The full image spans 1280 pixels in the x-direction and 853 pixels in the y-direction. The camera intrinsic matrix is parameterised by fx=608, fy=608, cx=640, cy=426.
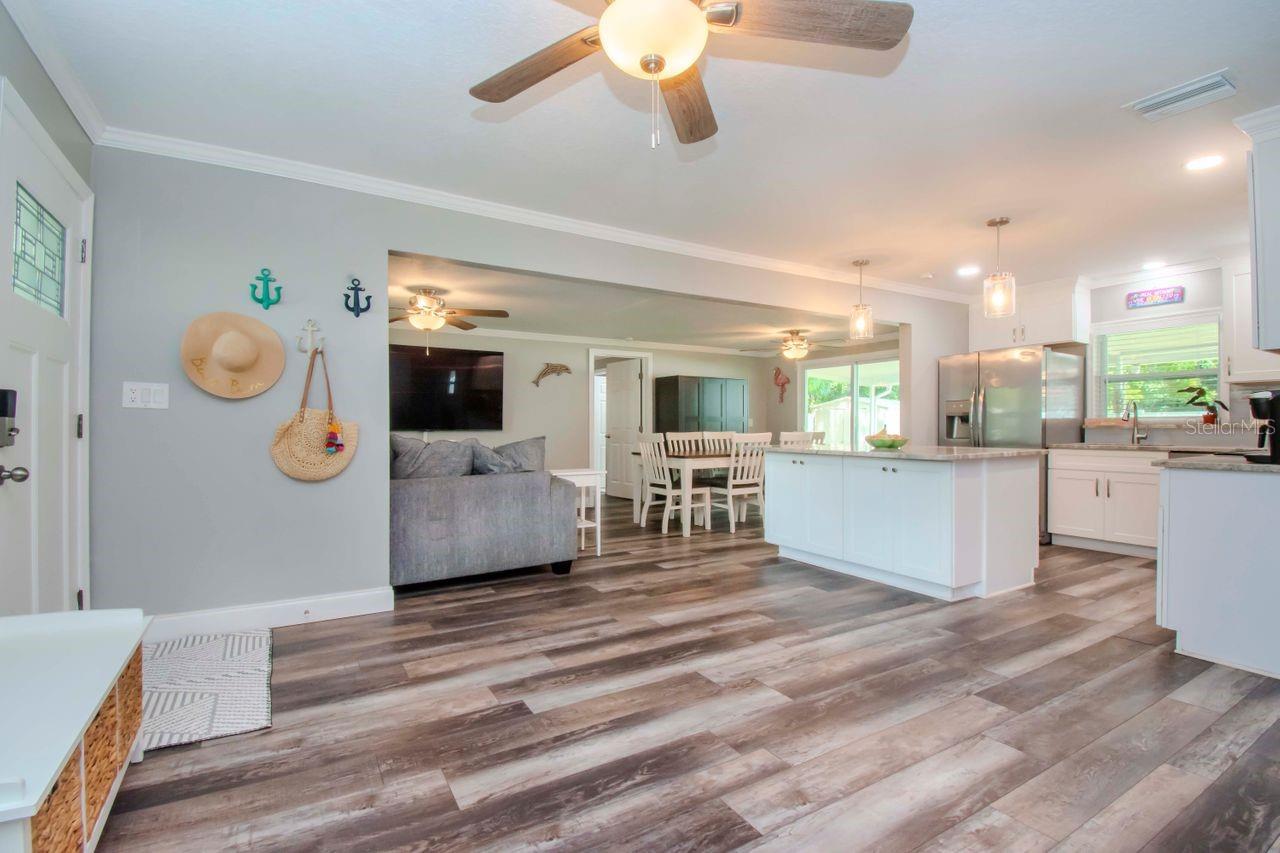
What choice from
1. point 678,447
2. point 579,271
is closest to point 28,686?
point 579,271

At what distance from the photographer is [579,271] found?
4.00 m

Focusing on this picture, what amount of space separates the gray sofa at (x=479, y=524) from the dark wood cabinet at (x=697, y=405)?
4402 millimetres

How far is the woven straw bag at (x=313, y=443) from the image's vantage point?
3.06m

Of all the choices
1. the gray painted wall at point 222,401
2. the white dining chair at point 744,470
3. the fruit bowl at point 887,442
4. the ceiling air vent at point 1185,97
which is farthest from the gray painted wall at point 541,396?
the ceiling air vent at point 1185,97

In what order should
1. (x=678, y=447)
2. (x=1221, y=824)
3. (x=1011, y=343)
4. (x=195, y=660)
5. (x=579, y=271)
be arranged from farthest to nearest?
(x=678, y=447) < (x=1011, y=343) < (x=579, y=271) < (x=195, y=660) < (x=1221, y=824)

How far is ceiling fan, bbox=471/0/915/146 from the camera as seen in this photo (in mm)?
1406

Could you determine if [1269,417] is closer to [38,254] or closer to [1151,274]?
[1151,274]

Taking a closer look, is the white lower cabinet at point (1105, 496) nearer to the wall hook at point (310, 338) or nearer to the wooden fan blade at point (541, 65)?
the wooden fan blade at point (541, 65)

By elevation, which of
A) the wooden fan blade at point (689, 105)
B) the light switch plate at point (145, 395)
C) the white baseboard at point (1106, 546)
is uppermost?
the wooden fan blade at point (689, 105)

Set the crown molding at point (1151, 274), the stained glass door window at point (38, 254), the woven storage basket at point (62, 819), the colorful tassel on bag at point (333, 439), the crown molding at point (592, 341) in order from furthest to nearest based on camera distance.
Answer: the crown molding at point (592, 341) → the crown molding at point (1151, 274) → the colorful tassel on bag at point (333, 439) → the stained glass door window at point (38, 254) → the woven storage basket at point (62, 819)

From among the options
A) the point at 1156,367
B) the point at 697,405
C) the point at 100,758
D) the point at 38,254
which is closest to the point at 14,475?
the point at 100,758

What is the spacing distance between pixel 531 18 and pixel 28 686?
2.21 meters

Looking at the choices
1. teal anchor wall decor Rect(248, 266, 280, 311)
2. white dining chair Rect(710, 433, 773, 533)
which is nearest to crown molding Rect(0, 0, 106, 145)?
teal anchor wall decor Rect(248, 266, 280, 311)

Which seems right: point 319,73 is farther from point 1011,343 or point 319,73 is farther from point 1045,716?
point 1011,343
